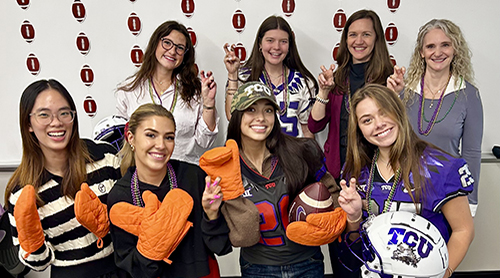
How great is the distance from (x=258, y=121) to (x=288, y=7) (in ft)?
5.07

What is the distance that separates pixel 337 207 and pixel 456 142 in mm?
973

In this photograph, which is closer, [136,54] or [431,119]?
[431,119]

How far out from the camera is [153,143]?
5.44ft

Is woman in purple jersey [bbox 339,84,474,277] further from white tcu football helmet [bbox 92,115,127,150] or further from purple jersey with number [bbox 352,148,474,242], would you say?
white tcu football helmet [bbox 92,115,127,150]

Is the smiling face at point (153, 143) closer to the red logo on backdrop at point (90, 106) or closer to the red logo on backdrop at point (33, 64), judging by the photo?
the red logo on backdrop at point (90, 106)

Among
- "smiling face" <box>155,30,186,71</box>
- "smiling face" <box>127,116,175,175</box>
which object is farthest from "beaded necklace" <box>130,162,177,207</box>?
"smiling face" <box>155,30,186,71</box>

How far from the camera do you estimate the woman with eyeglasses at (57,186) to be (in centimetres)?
165

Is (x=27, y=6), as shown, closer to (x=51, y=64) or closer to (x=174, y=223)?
(x=51, y=64)

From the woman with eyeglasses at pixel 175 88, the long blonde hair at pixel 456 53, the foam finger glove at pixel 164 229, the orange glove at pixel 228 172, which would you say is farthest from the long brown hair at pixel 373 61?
the foam finger glove at pixel 164 229

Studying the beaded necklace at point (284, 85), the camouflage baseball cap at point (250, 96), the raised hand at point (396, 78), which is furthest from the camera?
the beaded necklace at point (284, 85)

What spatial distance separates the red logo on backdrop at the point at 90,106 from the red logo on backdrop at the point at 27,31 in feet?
2.02

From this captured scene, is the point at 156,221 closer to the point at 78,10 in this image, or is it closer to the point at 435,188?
the point at 435,188

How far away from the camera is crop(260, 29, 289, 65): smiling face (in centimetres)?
255

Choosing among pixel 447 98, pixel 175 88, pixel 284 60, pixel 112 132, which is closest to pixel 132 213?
pixel 112 132
